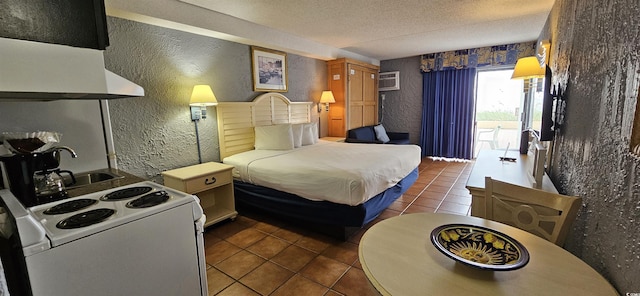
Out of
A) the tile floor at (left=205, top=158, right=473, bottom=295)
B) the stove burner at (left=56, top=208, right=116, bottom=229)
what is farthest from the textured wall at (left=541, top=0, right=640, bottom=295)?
the stove burner at (left=56, top=208, right=116, bottom=229)

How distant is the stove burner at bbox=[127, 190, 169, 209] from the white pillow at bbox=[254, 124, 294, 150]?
2258 mm

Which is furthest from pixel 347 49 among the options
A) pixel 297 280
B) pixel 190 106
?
pixel 297 280

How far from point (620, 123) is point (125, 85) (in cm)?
209

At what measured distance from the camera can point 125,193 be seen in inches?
57.7

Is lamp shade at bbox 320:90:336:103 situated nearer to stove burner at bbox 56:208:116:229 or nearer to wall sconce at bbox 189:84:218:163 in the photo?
wall sconce at bbox 189:84:218:163

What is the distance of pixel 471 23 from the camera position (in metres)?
3.60

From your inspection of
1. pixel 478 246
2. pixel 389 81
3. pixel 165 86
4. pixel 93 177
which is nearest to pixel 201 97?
pixel 165 86

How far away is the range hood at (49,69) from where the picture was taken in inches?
38.7

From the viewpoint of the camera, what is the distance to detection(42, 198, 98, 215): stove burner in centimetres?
123

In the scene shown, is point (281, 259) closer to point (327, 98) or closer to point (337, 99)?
point (327, 98)

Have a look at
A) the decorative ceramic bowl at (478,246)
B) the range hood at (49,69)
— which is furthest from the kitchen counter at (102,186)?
the decorative ceramic bowl at (478,246)

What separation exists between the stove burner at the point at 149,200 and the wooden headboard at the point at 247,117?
204 cm

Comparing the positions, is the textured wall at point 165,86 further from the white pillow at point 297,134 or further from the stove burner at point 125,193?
the stove burner at point 125,193

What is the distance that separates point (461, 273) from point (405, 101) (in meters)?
5.78
